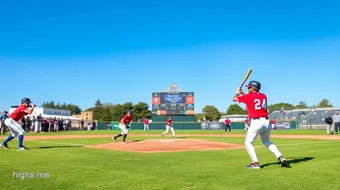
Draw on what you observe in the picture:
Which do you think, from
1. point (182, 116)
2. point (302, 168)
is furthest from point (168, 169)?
point (182, 116)

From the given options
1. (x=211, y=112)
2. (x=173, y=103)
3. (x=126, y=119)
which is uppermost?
(x=173, y=103)

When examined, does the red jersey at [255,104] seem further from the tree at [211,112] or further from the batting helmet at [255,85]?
the tree at [211,112]

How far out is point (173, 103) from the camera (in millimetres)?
58719

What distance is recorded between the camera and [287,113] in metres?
75.6

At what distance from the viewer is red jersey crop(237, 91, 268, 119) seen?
732cm

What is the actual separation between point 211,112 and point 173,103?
3033 inches

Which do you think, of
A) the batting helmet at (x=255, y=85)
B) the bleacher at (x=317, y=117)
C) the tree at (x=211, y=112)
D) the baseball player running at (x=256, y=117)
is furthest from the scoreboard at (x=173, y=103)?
the tree at (x=211, y=112)

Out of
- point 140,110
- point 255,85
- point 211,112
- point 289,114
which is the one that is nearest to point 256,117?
point 255,85

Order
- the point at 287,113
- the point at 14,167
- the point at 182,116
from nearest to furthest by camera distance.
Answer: the point at 14,167 < the point at 182,116 < the point at 287,113

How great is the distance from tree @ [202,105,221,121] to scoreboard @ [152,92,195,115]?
250ft

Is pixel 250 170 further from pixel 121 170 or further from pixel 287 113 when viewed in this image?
pixel 287 113

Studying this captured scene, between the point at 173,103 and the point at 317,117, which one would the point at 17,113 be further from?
the point at 317,117

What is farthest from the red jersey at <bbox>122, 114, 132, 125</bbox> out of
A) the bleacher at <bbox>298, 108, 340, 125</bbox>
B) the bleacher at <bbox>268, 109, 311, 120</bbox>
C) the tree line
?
the tree line

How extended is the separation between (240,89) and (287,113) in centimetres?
7322
